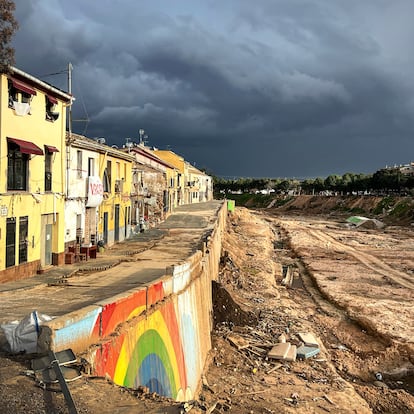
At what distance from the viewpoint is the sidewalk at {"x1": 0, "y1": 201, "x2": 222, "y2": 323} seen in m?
13.1

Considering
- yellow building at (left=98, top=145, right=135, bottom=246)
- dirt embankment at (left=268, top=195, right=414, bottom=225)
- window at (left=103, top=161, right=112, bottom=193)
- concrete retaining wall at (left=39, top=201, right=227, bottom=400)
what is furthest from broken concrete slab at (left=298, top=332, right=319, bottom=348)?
dirt embankment at (left=268, top=195, right=414, bottom=225)

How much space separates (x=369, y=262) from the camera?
4562cm

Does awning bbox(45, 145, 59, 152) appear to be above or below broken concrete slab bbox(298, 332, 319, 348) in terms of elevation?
above

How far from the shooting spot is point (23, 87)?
61.3 feet

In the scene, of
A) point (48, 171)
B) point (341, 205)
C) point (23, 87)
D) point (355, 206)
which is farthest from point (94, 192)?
point (341, 205)

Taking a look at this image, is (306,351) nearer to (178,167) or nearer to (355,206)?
(178,167)

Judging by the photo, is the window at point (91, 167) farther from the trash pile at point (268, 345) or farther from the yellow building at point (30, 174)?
the trash pile at point (268, 345)

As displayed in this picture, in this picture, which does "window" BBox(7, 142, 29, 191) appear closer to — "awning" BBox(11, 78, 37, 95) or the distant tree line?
"awning" BBox(11, 78, 37, 95)

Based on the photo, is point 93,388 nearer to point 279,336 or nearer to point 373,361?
point 279,336

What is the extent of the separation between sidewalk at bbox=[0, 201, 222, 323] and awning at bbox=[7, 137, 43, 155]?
5.48 m

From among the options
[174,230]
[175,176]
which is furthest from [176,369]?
[175,176]

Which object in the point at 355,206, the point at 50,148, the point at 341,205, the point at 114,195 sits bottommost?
the point at 355,206

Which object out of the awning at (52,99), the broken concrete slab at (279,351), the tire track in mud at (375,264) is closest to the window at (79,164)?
the awning at (52,99)

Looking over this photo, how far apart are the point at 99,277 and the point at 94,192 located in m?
8.64
